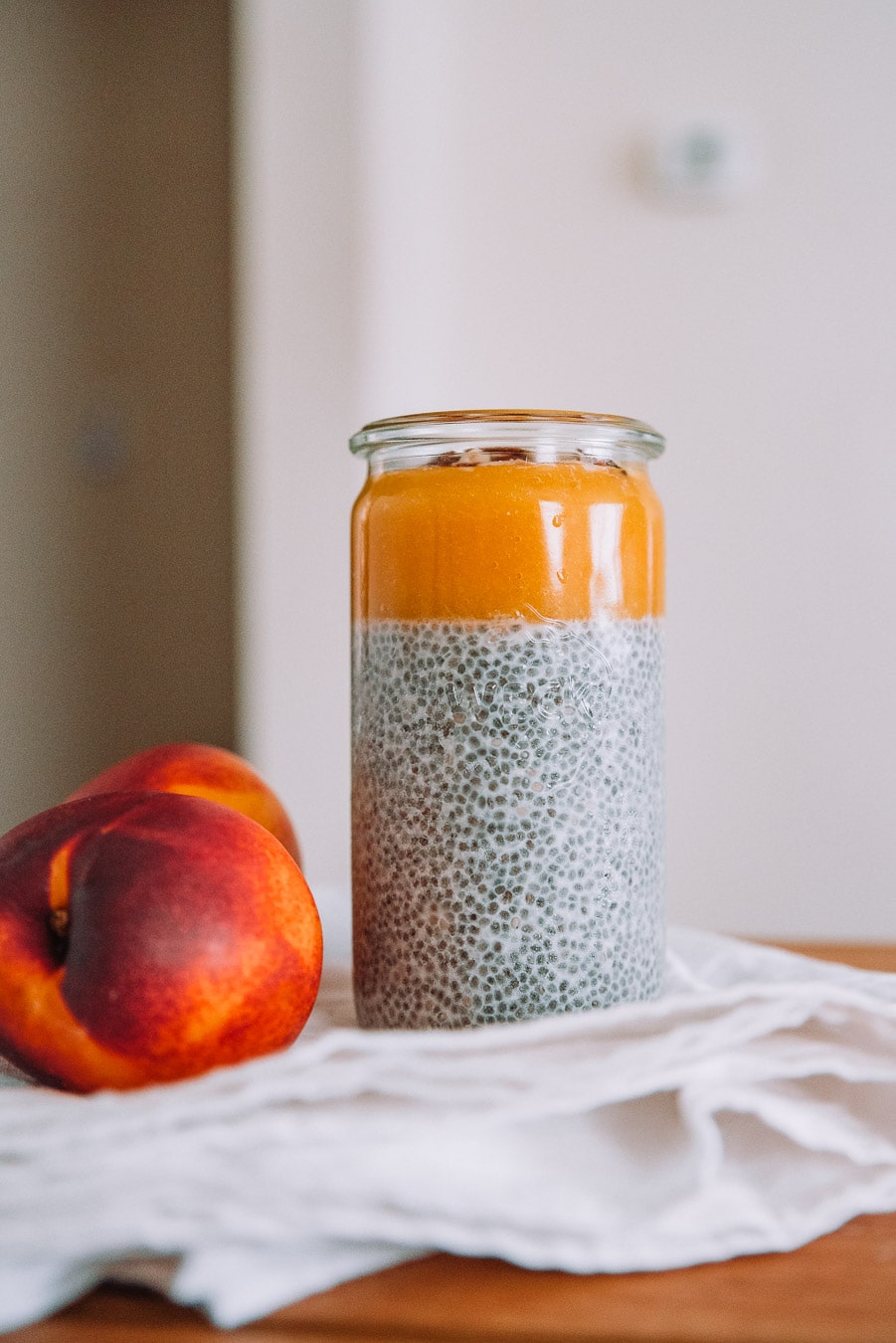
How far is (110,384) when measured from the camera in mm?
A: 2059

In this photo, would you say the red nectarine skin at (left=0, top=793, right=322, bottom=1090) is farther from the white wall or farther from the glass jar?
the white wall

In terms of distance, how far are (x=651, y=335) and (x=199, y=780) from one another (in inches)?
42.8

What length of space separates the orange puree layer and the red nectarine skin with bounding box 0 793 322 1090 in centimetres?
14

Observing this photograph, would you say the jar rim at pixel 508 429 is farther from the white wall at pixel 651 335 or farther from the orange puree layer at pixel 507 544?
the white wall at pixel 651 335

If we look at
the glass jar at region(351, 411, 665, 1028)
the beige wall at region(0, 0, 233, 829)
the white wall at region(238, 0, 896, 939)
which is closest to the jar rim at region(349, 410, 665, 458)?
the glass jar at region(351, 411, 665, 1028)

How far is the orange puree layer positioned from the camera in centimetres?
46

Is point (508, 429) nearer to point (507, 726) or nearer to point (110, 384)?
point (507, 726)

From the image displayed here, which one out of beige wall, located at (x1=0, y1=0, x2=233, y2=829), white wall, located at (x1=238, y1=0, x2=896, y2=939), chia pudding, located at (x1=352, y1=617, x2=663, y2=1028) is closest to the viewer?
chia pudding, located at (x1=352, y1=617, x2=663, y2=1028)

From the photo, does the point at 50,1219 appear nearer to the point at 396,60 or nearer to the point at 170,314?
the point at 396,60

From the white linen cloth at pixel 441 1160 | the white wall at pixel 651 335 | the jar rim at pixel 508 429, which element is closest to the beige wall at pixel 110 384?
the white wall at pixel 651 335

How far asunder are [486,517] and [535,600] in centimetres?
4

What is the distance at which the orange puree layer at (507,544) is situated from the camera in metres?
0.46

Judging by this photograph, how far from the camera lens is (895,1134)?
1.38ft

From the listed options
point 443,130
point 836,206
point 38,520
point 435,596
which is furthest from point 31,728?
point 435,596
